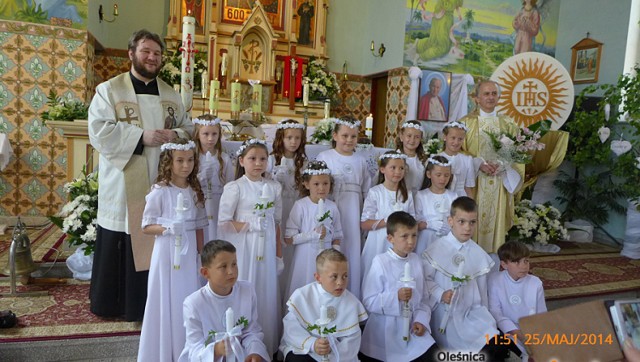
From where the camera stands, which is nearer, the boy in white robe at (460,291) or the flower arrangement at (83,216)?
the boy in white robe at (460,291)

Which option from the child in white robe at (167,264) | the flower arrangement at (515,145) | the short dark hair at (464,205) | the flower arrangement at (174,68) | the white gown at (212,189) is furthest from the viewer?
the flower arrangement at (174,68)

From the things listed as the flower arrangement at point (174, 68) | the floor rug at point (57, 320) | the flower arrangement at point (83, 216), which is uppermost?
the flower arrangement at point (174, 68)

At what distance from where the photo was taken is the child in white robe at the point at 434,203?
3.98 metres

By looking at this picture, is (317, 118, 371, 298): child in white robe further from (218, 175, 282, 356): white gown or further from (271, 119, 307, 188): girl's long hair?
(218, 175, 282, 356): white gown

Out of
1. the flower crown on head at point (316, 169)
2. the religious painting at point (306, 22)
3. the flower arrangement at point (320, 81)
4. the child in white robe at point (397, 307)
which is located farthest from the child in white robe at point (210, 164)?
the religious painting at point (306, 22)

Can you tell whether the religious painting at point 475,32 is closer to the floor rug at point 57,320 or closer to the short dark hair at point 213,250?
the floor rug at point 57,320

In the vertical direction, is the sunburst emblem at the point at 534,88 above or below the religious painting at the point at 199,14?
below

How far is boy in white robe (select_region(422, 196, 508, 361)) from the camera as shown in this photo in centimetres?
356

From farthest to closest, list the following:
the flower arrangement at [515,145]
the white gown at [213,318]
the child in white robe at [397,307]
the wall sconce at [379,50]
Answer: the wall sconce at [379,50]
the flower arrangement at [515,145]
the child in white robe at [397,307]
the white gown at [213,318]

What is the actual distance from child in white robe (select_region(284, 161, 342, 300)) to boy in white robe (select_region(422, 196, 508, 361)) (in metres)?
0.79

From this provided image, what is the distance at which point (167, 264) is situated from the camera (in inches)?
125

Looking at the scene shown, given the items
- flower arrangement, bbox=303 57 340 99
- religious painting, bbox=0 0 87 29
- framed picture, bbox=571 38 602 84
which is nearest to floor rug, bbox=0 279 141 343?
religious painting, bbox=0 0 87 29

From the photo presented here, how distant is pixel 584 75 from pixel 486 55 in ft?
6.36

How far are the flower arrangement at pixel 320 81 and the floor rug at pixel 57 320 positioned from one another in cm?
635
